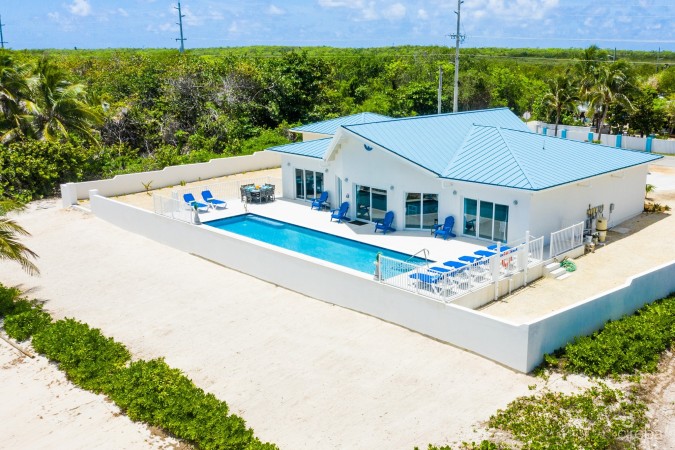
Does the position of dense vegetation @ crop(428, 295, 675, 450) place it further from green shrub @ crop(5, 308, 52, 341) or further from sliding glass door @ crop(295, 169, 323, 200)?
sliding glass door @ crop(295, 169, 323, 200)

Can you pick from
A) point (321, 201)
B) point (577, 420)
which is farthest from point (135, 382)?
point (321, 201)

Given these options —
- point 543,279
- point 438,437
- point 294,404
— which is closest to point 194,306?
point 294,404

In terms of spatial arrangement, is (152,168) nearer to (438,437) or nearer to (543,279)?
(543,279)

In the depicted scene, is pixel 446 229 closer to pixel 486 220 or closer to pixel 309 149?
pixel 486 220

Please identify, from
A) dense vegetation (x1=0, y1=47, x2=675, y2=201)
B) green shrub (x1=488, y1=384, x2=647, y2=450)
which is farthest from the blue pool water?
dense vegetation (x1=0, y1=47, x2=675, y2=201)

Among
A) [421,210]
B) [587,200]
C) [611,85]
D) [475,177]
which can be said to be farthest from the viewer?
[611,85]

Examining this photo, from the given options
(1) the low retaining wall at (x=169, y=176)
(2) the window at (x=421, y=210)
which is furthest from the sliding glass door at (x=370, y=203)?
(1) the low retaining wall at (x=169, y=176)

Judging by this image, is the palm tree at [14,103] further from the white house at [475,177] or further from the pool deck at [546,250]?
the white house at [475,177]
